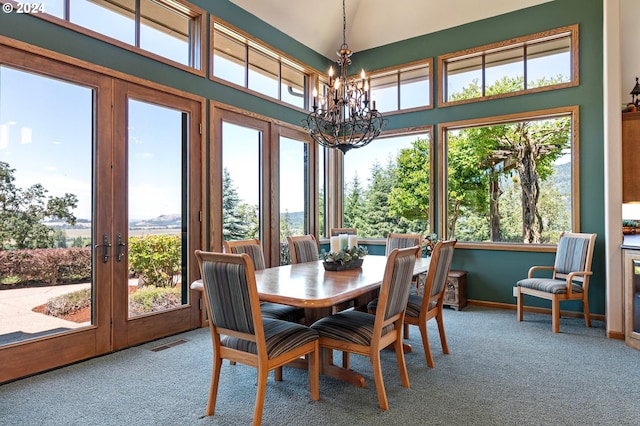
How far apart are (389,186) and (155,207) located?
141 inches

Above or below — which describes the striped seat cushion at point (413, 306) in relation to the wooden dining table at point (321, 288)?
below

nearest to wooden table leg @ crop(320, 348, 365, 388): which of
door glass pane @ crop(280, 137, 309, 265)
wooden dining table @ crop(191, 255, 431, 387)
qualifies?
wooden dining table @ crop(191, 255, 431, 387)

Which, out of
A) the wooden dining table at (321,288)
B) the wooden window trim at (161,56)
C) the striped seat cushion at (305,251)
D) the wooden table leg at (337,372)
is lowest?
the wooden table leg at (337,372)

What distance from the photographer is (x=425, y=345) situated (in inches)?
121

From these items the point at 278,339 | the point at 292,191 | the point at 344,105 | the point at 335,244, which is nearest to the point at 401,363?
the point at 278,339

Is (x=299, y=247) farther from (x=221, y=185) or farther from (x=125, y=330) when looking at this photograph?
(x=125, y=330)

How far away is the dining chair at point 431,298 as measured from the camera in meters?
3.00

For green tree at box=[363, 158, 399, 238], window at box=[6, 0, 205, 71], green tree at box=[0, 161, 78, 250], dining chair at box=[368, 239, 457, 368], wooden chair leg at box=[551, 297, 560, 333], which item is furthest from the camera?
green tree at box=[363, 158, 399, 238]

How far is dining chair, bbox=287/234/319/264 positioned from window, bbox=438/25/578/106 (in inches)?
116

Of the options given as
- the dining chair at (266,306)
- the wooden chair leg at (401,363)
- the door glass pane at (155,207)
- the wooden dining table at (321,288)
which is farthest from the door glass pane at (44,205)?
the wooden chair leg at (401,363)

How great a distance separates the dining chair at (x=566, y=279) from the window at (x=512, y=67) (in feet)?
6.34

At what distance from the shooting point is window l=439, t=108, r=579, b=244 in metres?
4.86

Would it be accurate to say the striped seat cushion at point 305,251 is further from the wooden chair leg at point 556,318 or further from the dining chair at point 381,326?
the wooden chair leg at point 556,318

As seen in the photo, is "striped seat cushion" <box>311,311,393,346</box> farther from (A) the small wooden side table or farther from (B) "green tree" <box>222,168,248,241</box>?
(A) the small wooden side table
